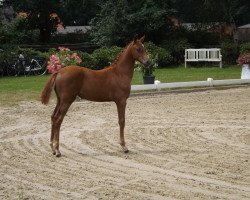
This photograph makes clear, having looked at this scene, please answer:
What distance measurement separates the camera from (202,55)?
3069cm

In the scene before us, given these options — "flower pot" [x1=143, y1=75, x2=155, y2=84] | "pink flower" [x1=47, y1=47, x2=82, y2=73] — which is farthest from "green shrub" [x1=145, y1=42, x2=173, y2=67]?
"pink flower" [x1=47, y1=47, x2=82, y2=73]

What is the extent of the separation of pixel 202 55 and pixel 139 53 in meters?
21.2

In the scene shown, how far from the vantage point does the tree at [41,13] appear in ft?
123

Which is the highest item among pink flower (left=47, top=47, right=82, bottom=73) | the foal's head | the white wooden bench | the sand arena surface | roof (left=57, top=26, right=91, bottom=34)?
roof (left=57, top=26, right=91, bottom=34)

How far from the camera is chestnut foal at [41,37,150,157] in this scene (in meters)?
9.56

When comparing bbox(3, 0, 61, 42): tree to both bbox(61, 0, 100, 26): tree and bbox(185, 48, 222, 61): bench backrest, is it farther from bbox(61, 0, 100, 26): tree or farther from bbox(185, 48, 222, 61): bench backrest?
bbox(185, 48, 222, 61): bench backrest

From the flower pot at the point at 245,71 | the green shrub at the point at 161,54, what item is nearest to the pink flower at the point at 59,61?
the flower pot at the point at 245,71

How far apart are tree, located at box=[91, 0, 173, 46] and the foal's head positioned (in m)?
21.8

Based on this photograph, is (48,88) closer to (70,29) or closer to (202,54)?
(202,54)

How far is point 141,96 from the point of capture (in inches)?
709

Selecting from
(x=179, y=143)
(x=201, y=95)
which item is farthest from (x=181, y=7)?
(x=179, y=143)

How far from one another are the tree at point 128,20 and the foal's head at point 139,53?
21754 mm

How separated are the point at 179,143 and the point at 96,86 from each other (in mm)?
1755

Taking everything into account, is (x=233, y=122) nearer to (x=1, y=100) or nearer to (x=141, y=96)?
(x=141, y=96)
